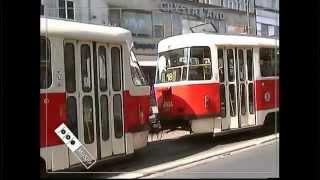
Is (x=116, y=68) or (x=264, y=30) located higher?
(x=264, y=30)

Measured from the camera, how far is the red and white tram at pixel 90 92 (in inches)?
194

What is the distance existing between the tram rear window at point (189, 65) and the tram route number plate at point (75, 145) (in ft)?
3.63

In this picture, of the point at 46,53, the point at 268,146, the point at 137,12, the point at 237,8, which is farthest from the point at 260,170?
the point at 46,53

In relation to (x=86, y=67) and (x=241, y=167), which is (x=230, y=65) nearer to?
(x=241, y=167)

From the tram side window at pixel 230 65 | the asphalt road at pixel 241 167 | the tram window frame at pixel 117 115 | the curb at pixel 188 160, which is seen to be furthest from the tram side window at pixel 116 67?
the tram side window at pixel 230 65

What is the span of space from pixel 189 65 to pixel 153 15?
66 cm

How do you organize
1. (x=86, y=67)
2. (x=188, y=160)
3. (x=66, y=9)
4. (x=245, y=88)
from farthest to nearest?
(x=245, y=88), (x=188, y=160), (x=86, y=67), (x=66, y=9)

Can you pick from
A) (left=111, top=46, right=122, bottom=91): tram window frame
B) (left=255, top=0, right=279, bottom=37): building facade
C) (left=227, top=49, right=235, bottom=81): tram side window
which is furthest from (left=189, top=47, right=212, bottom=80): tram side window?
(left=111, top=46, right=122, bottom=91): tram window frame

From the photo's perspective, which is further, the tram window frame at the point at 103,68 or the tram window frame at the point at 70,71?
the tram window frame at the point at 103,68

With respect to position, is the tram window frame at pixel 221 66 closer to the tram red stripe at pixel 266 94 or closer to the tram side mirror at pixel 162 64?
the tram red stripe at pixel 266 94

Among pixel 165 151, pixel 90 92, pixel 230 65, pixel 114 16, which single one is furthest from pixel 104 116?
pixel 230 65

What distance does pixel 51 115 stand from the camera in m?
4.94

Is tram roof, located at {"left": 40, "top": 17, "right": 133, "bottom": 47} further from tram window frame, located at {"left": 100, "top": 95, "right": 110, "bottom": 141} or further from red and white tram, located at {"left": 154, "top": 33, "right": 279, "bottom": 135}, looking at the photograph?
tram window frame, located at {"left": 100, "top": 95, "right": 110, "bottom": 141}

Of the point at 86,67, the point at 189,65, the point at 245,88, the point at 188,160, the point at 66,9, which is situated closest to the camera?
the point at 66,9
